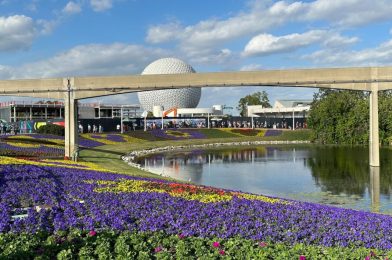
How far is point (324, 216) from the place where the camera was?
39.5 feet

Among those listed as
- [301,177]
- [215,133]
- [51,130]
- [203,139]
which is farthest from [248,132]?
[301,177]

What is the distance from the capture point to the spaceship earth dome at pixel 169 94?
115812mm

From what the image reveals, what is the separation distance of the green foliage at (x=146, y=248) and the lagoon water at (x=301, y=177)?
1014 cm

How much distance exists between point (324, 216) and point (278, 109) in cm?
12076

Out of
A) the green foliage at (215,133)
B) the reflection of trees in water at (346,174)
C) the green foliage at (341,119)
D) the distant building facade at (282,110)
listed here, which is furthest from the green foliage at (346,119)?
the distant building facade at (282,110)

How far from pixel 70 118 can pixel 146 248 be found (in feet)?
94.3

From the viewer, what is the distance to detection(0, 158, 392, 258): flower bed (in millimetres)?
9492

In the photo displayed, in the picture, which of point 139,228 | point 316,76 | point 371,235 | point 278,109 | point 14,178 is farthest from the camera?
point 278,109

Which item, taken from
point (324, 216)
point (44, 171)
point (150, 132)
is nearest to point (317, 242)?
point (324, 216)

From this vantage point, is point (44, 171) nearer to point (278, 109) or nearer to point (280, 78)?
point (280, 78)

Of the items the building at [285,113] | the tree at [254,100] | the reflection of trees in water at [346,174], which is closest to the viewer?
the reflection of trees in water at [346,174]

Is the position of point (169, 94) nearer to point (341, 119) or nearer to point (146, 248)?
point (341, 119)

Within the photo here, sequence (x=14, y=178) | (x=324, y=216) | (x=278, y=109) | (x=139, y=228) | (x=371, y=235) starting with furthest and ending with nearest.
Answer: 1. (x=278, y=109)
2. (x=14, y=178)
3. (x=324, y=216)
4. (x=371, y=235)
5. (x=139, y=228)

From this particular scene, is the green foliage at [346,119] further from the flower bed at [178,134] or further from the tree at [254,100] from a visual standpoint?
the tree at [254,100]
